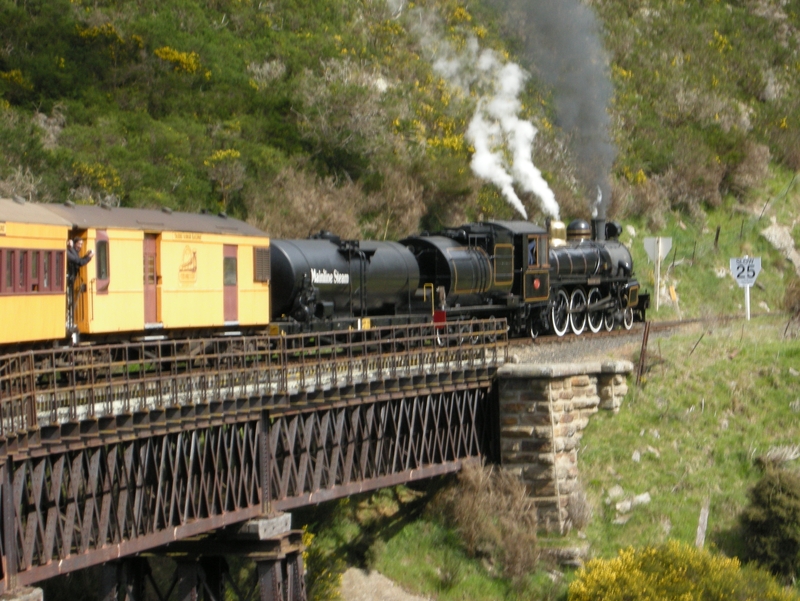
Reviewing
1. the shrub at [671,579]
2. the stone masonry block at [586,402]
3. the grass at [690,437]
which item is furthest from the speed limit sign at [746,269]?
the shrub at [671,579]

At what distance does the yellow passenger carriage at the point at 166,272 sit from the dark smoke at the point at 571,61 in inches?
1059

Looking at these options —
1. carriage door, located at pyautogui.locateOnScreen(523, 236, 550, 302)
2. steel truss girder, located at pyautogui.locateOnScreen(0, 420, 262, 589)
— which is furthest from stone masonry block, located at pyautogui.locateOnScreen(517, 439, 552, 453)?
carriage door, located at pyautogui.locateOnScreen(523, 236, 550, 302)

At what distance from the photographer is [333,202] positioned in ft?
113

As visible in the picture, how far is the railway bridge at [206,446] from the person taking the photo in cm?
1225

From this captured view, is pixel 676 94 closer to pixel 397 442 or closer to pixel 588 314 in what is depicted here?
pixel 588 314

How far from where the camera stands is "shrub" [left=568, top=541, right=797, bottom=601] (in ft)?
57.9

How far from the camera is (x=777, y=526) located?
19.5 m

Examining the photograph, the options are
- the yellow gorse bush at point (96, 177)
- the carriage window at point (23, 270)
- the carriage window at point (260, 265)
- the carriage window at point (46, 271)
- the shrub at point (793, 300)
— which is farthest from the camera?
the shrub at point (793, 300)

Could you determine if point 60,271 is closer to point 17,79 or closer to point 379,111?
point 17,79

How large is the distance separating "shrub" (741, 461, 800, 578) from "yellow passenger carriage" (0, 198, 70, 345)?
40.3 ft

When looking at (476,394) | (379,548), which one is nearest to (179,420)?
(379,548)

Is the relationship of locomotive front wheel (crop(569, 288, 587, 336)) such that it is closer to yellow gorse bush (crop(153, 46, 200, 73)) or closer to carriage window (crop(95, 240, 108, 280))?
carriage window (crop(95, 240, 108, 280))

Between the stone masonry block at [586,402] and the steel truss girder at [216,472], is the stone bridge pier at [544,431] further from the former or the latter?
the steel truss girder at [216,472]

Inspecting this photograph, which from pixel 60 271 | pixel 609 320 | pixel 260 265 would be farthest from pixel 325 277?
pixel 609 320
